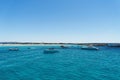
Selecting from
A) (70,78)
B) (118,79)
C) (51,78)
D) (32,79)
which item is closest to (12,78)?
(32,79)

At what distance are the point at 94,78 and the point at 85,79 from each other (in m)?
1.46

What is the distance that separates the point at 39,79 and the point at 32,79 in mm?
887

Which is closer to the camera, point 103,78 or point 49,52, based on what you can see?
point 103,78

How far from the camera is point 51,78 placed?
22406 mm

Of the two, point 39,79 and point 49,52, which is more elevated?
point 49,52

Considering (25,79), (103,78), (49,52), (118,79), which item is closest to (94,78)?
(103,78)

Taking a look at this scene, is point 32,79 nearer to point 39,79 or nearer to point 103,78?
point 39,79

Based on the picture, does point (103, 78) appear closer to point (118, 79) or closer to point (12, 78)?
point (118, 79)

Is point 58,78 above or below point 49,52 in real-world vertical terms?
below

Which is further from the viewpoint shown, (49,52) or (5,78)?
(49,52)

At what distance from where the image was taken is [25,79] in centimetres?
2178

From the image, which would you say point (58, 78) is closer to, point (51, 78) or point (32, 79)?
point (51, 78)

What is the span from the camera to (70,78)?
22281mm

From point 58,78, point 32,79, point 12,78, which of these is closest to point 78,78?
point 58,78
